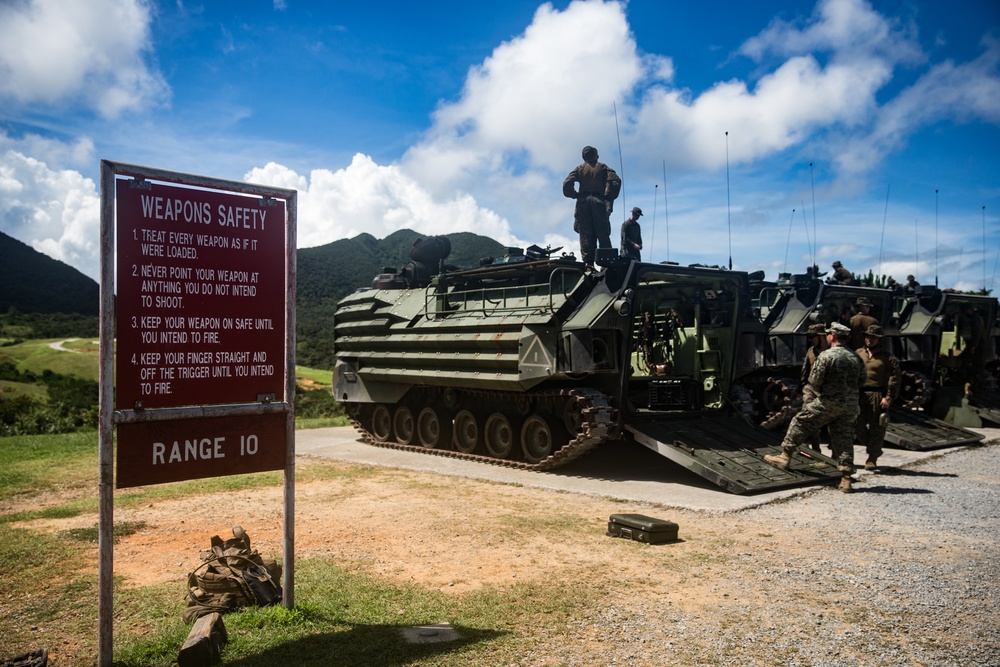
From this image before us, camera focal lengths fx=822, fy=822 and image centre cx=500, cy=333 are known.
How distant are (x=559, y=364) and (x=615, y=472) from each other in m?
1.96

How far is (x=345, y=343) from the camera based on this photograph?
57.6ft

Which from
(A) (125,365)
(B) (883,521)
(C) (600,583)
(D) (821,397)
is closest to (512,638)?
(C) (600,583)

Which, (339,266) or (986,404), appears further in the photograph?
(339,266)

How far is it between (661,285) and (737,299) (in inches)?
50.3

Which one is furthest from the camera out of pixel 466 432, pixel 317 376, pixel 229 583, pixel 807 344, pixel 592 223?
pixel 317 376

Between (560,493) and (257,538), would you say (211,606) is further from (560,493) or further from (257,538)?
(560,493)

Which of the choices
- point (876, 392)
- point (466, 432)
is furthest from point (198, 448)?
point (876, 392)

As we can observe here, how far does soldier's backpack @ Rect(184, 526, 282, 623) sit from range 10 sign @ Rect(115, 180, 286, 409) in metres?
1.37

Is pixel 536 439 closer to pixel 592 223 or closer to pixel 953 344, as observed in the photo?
pixel 592 223

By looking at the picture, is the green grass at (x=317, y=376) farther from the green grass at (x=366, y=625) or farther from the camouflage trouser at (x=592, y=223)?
the green grass at (x=366, y=625)

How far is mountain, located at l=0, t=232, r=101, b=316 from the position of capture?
148 ft

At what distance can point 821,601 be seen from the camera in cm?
590

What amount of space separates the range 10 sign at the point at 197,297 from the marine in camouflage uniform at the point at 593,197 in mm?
9014

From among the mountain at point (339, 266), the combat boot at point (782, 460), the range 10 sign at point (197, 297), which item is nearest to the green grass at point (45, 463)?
the range 10 sign at point (197, 297)
